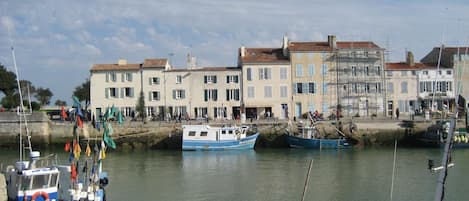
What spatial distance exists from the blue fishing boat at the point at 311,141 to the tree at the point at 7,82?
35918mm

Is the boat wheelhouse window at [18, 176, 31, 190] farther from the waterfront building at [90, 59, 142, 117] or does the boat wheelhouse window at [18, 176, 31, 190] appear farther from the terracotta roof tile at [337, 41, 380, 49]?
the terracotta roof tile at [337, 41, 380, 49]

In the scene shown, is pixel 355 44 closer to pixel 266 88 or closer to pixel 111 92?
pixel 266 88

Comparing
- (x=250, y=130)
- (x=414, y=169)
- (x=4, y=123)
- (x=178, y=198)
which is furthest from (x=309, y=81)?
(x=178, y=198)

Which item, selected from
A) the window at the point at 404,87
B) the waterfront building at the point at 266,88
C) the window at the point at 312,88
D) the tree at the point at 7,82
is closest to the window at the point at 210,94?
the waterfront building at the point at 266,88

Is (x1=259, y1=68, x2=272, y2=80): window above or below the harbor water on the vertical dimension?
above

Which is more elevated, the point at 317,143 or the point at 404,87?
the point at 404,87

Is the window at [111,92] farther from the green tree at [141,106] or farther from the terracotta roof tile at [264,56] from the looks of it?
the terracotta roof tile at [264,56]

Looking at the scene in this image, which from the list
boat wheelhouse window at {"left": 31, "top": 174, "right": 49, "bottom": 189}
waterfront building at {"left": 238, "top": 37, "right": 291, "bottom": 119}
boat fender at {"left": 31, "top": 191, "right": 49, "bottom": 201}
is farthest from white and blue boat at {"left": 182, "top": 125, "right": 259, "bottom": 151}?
boat fender at {"left": 31, "top": 191, "right": 49, "bottom": 201}

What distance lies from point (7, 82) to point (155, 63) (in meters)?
20.9

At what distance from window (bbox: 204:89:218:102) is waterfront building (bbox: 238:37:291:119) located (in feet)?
8.47

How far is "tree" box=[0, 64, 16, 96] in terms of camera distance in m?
63.9

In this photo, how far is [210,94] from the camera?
53.6 meters

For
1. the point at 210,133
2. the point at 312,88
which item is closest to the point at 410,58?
the point at 312,88

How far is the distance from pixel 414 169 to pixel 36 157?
861 inches
